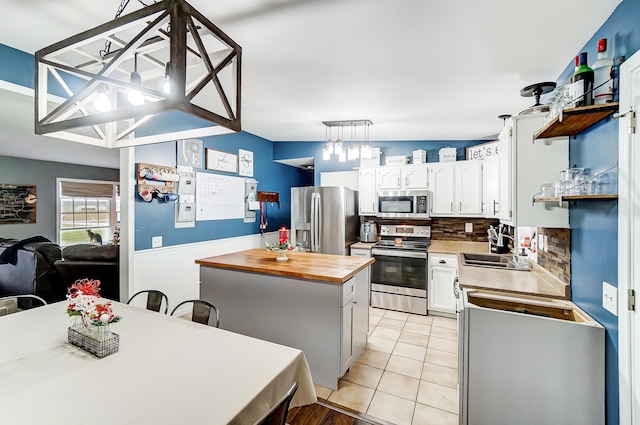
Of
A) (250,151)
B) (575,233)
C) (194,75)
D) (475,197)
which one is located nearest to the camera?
(575,233)

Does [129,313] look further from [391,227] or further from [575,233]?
[391,227]

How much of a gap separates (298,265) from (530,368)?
1.75 metres

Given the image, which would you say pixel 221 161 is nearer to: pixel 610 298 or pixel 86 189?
pixel 610 298

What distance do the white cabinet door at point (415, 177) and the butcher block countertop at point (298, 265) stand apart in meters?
1.84

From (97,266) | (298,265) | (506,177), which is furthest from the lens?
(97,266)

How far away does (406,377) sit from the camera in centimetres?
251

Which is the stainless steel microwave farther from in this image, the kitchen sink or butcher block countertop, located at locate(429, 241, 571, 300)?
butcher block countertop, located at locate(429, 241, 571, 300)

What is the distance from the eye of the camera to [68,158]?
250 inches

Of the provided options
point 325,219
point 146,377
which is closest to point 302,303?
point 146,377

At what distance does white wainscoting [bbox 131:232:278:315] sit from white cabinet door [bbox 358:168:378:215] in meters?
2.19

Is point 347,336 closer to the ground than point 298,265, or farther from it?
closer to the ground

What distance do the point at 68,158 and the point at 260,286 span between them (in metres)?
6.41

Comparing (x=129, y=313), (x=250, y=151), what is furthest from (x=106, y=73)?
(x=250, y=151)

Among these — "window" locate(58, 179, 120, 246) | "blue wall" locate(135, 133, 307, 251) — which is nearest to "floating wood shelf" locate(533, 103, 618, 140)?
"blue wall" locate(135, 133, 307, 251)
